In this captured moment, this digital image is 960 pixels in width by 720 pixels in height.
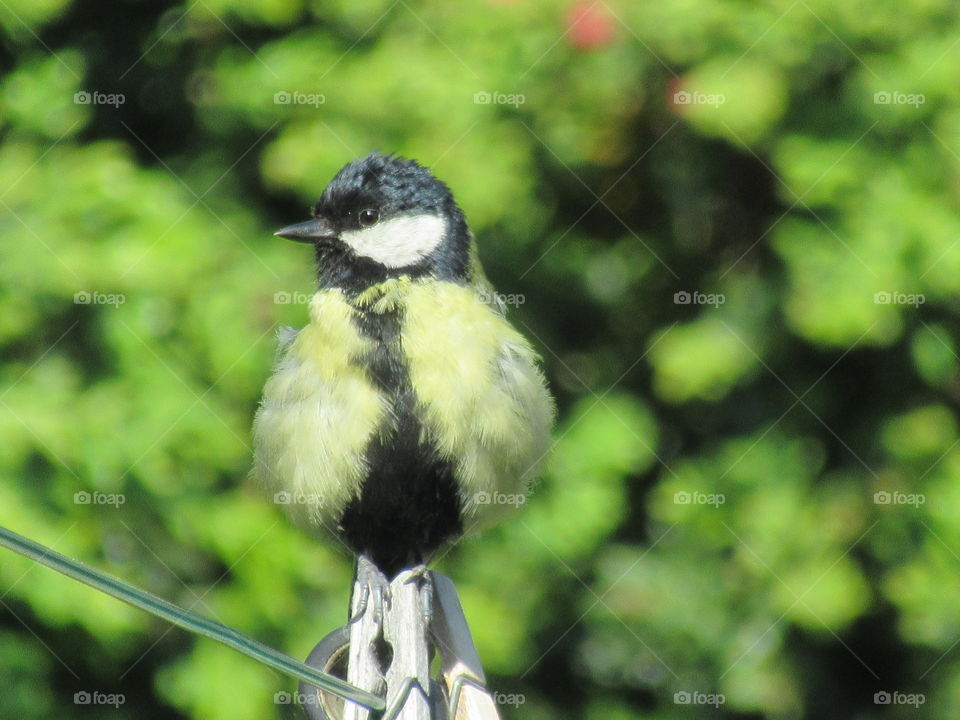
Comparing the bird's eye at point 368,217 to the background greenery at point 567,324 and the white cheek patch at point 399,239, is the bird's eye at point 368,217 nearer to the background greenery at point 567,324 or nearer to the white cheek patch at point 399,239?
the white cheek patch at point 399,239

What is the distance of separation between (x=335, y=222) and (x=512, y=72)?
55 cm

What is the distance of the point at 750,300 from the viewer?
2.34m

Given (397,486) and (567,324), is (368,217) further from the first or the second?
(567,324)

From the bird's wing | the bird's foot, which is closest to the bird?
the bird's wing

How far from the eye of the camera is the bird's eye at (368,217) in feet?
5.85

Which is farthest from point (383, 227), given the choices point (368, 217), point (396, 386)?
point (396, 386)

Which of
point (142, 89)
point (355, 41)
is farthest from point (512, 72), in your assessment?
point (142, 89)

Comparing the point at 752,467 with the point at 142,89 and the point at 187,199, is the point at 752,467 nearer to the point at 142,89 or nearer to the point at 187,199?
the point at 187,199

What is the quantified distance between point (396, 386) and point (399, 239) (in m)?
0.26

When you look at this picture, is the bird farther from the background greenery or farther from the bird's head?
the background greenery

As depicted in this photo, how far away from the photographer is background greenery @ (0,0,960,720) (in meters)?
2.03

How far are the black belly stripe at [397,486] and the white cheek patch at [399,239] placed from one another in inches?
4.3

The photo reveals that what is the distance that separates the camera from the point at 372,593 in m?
1.28

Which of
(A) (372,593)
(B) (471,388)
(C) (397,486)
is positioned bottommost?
(A) (372,593)
